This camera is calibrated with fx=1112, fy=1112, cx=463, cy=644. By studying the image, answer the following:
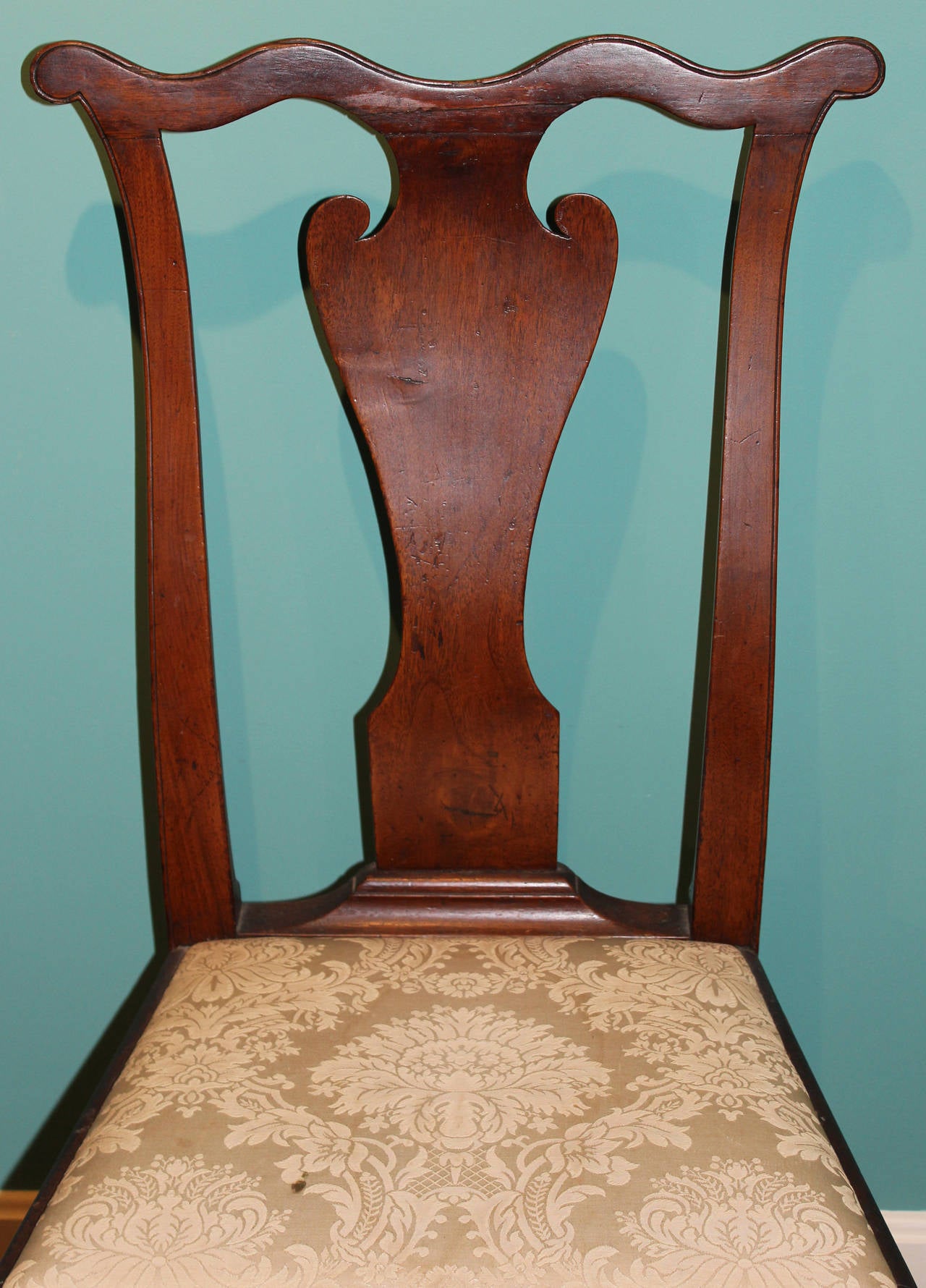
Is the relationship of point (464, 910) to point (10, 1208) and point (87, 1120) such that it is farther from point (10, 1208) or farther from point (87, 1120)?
point (10, 1208)

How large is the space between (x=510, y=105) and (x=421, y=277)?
121 millimetres

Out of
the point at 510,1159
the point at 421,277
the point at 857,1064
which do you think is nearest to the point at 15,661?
the point at 421,277

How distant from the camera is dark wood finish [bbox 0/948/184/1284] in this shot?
0.62 meters

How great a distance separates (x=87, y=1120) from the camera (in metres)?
0.69

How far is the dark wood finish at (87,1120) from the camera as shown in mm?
618

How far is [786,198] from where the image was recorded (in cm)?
74

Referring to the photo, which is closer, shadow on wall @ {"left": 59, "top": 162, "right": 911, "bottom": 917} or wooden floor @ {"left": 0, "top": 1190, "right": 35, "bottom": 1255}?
shadow on wall @ {"left": 59, "top": 162, "right": 911, "bottom": 917}

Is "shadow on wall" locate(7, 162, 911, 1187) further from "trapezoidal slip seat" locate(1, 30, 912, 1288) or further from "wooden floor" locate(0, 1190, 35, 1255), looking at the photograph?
"wooden floor" locate(0, 1190, 35, 1255)

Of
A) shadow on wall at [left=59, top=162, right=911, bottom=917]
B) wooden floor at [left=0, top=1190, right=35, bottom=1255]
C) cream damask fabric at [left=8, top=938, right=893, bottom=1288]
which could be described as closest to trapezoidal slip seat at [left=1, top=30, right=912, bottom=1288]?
cream damask fabric at [left=8, top=938, right=893, bottom=1288]

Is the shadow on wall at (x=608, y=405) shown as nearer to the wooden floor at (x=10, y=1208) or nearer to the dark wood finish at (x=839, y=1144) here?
the dark wood finish at (x=839, y=1144)

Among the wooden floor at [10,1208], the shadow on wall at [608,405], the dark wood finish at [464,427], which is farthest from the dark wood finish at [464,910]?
the wooden floor at [10,1208]

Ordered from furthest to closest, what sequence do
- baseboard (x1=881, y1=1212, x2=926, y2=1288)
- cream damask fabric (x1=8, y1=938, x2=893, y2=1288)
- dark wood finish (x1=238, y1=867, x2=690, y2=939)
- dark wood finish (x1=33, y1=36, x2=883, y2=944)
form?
baseboard (x1=881, y1=1212, x2=926, y2=1288) → dark wood finish (x1=238, y1=867, x2=690, y2=939) → dark wood finish (x1=33, y1=36, x2=883, y2=944) → cream damask fabric (x1=8, y1=938, x2=893, y2=1288)

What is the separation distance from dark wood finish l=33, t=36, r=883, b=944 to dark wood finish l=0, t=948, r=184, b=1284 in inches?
1.8

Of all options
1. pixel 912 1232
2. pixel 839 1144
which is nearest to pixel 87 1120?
pixel 839 1144
